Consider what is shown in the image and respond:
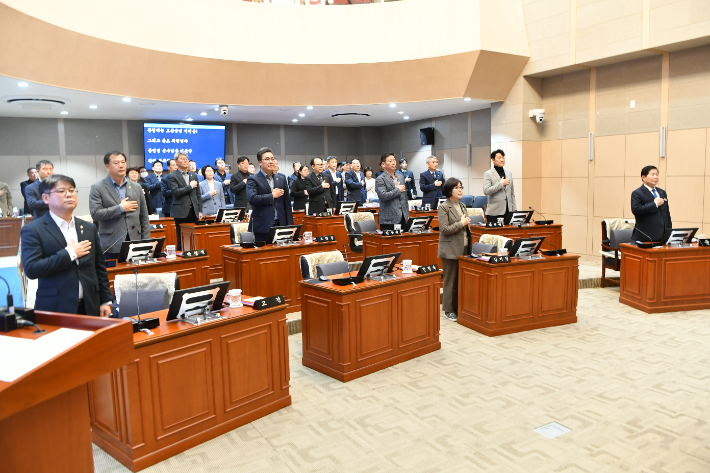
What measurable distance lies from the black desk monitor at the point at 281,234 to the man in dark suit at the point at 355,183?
17.6ft

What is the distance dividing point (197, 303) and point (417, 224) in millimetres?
4506

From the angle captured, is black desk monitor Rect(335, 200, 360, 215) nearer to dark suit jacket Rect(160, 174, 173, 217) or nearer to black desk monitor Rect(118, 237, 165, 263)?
dark suit jacket Rect(160, 174, 173, 217)

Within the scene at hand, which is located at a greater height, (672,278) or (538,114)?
(538,114)

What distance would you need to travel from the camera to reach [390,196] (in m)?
7.29

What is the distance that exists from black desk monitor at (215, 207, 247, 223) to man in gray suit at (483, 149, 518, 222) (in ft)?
13.0

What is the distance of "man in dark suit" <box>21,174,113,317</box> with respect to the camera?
3.05 metres

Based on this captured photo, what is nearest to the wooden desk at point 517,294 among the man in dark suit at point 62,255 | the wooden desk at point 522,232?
the wooden desk at point 522,232

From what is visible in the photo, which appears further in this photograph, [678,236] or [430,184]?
[430,184]

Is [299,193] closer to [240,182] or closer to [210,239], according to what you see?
[240,182]

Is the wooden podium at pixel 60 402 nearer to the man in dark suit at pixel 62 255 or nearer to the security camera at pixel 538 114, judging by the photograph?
the man in dark suit at pixel 62 255

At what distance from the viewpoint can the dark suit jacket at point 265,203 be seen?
244 inches

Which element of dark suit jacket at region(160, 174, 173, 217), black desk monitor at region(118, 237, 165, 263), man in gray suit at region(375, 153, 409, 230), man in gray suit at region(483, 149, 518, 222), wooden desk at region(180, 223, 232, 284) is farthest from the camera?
dark suit jacket at region(160, 174, 173, 217)

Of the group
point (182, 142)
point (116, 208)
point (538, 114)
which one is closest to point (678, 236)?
point (538, 114)

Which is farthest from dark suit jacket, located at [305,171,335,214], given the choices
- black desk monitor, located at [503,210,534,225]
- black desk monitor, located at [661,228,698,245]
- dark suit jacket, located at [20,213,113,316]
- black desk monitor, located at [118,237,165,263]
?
dark suit jacket, located at [20,213,113,316]
